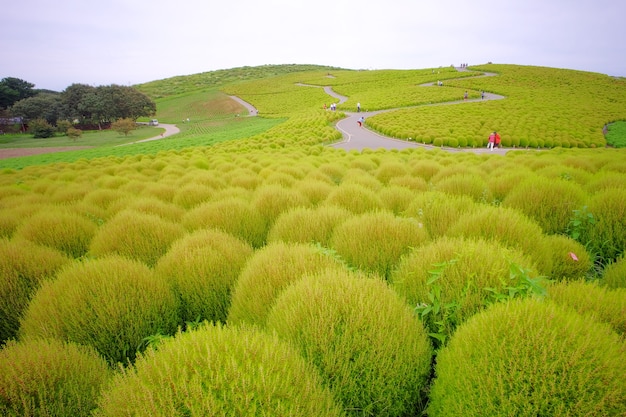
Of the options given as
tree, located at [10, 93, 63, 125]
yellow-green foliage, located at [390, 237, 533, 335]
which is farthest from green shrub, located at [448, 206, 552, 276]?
tree, located at [10, 93, 63, 125]

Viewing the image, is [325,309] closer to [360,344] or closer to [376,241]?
[360,344]

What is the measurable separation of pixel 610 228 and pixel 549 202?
79 centimetres

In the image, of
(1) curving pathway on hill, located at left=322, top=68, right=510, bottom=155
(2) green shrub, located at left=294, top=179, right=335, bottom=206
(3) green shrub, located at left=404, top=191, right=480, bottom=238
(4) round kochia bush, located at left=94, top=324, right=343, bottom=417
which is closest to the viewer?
(4) round kochia bush, located at left=94, top=324, right=343, bottom=417

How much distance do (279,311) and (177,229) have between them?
8.70ft

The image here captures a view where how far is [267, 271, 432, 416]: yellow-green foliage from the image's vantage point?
1.75 m

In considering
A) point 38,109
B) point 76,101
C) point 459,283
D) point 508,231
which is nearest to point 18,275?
point 459,283

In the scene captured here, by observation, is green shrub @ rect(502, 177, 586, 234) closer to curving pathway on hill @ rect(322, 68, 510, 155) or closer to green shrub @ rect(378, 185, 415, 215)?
green shrub @ rect(378, 185, 415, 215)

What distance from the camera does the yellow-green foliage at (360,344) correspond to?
5.74 feet

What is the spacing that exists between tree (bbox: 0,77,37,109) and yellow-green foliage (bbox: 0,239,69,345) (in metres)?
89.2

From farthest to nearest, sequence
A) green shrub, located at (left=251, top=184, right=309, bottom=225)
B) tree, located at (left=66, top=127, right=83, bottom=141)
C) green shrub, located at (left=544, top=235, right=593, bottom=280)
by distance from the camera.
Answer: tree, located at (left=66, top=127, right=83, bottom=141)
green shrub, located at (left=251, top=184, right=309, bottom=225)
green shrub, located at (left=544, top=235, right=593, bottom=280)

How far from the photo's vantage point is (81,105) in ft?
200

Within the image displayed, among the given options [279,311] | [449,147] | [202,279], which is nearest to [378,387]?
[279,311]

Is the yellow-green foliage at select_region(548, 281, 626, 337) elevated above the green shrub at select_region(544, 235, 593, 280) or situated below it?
above

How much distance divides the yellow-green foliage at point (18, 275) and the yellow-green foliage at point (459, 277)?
3459mm
